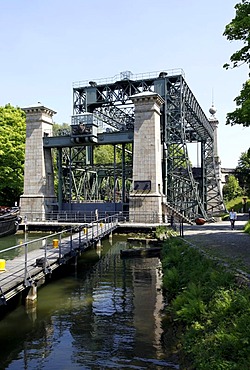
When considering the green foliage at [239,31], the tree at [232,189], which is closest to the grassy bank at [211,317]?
the green foliage at [239,31]

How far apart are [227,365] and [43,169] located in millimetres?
35020

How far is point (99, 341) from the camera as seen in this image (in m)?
9.27

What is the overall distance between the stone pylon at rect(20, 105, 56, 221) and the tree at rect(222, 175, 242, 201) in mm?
44249

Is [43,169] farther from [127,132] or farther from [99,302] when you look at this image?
[99,302]

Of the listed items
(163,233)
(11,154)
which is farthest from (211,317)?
(11,154)

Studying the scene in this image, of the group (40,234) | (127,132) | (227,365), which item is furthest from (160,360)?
(127,132)

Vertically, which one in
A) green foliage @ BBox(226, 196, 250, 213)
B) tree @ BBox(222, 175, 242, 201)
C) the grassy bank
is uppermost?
tree @ BBox(222, 175, 242, 201)

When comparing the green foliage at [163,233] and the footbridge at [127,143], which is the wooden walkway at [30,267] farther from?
the footbridge at [127,143]

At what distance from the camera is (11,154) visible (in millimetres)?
42656

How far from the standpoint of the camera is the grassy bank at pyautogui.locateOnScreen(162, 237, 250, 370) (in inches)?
259

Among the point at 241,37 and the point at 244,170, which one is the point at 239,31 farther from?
the point at 244,170

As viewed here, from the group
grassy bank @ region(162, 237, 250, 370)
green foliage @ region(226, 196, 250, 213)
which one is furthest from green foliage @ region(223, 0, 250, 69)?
green foliage @ region(226, 196, 250, 213)

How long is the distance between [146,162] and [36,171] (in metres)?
12.2

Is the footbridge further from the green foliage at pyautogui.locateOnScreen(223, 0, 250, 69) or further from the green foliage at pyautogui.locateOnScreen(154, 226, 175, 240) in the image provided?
the green foliage at pyautogui.locateOnScreen(223, 0, 250, 69)
